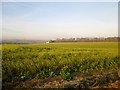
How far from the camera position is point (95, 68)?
10.0 metres

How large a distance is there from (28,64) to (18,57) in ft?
5.04

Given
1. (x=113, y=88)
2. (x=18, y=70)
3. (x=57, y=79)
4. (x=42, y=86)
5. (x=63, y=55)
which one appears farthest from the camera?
(x=63, y=55)

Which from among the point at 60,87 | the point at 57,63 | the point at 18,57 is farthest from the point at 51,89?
the point at 18,57

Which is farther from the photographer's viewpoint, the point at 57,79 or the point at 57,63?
the point at 57,63

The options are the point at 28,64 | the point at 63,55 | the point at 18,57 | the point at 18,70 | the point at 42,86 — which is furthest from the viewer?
the point at 63,55

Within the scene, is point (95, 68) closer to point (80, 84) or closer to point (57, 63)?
point (57, 63)

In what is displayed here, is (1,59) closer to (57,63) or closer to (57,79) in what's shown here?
(57,63)

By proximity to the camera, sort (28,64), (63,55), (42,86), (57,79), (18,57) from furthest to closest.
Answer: (63,55)
(18,57)
(28,64)
(57,79)
(42,86)

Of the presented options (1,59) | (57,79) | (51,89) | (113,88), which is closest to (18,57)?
(1,59)

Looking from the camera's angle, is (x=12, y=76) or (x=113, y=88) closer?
(x=113, y=88)

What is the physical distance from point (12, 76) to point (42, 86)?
58.5 inches

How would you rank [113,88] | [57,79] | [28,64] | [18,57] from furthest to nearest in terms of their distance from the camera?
[18,57] → [28,64] → [57,79] → [113,88]

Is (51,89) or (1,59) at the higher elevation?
(1,59)

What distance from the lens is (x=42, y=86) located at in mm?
7652
